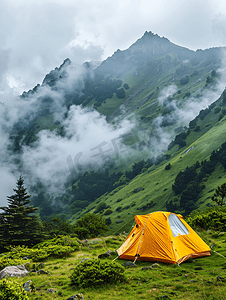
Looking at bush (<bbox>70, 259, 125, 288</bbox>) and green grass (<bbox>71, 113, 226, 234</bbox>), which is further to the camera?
green grass (<bbox>71, 113, 226, 234</bbox>)

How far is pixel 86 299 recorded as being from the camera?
871cm

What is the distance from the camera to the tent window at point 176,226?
15.1m

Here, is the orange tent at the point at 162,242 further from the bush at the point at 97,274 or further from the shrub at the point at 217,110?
the shrub at the point at 217,110

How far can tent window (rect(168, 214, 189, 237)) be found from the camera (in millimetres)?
15127

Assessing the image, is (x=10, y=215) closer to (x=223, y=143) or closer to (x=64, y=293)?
(x=64, y=293)

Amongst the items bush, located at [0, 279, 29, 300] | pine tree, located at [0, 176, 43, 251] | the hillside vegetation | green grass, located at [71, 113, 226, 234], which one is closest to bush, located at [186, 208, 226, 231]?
the hillside vegetation

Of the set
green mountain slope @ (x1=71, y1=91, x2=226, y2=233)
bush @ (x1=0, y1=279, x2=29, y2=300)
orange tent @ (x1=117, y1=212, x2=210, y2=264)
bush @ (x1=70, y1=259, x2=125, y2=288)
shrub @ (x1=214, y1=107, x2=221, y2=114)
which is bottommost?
green mountain slope @ (x1=71, y1=91, x2=226, y2=233)

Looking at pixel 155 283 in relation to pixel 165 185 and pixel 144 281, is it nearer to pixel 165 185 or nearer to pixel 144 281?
pixel 144 281

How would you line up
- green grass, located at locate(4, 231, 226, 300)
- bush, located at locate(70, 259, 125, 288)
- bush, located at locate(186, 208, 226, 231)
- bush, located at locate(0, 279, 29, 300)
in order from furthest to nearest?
bush, located at locate(186, 208, 226, 231), bush, located at locate(70, 259, 125, 288), green grass, located at locate(4, 231, 226, 300), bush, located at locate(0, 279, 29, 300)

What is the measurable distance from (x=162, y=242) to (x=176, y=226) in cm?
186

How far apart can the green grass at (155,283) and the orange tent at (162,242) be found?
52cm

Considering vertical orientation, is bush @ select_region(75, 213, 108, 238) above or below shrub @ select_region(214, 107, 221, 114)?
below

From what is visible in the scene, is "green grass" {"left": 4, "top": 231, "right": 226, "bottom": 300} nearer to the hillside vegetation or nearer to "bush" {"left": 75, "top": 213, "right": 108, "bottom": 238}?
the hillside vegetation

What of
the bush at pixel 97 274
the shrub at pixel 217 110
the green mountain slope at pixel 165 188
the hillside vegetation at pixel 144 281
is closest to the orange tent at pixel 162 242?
the hillside vegetation at pixel 144 281
